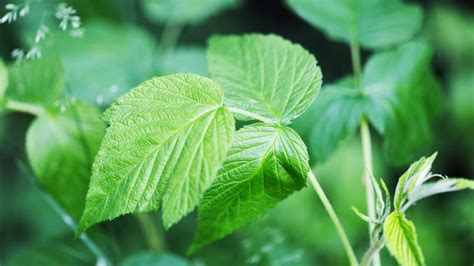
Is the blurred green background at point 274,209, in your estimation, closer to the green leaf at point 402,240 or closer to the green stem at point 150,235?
the green stem at point 150,235

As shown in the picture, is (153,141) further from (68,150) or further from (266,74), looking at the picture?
(68,150)

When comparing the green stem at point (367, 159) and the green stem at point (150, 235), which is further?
the green stem at point (150, 235)

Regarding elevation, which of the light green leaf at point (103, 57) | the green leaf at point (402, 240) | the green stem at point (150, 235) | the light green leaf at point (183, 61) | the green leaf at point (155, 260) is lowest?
the green stem at point (150, 235)

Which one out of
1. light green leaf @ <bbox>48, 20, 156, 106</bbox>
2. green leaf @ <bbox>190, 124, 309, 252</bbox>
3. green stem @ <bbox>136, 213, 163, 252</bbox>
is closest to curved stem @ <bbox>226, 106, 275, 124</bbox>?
green leaf @ <bbox>190, 124, 309, 252</bbox>

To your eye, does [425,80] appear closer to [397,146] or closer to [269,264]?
[397,146]

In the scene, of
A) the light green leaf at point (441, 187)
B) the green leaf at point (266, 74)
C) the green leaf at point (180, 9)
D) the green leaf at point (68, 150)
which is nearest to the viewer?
the light green leaf at point (441, 187)

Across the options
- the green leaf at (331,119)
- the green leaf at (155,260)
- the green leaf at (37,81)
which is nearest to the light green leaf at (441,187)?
the green leaf at (331,119)
